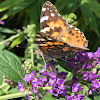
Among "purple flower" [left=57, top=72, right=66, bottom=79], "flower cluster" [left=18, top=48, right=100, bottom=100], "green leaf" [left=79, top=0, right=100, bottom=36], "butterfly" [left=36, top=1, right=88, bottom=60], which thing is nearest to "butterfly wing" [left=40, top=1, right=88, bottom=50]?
"butterfly" [left=36, top=1, right=88, bottom=60]

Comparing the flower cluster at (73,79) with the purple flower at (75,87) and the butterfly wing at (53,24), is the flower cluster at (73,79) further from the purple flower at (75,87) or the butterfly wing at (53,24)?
the butterfly wing at (53,24)

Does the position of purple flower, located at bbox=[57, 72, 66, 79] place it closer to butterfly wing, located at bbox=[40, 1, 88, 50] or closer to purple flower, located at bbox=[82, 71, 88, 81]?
purple flower, located at bbox=[82, 71, 88, 81]

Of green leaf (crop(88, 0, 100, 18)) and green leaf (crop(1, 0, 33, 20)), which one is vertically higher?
green leaf (crop(1, 0, 33, 20))

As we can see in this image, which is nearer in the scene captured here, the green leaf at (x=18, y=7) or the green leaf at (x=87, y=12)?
the green leaf at (x=87, y=12)

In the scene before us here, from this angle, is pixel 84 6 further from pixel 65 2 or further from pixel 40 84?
pixel 40 84

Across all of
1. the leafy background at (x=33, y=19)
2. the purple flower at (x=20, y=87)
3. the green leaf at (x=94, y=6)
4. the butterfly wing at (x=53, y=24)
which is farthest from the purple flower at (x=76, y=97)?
the green leaf at (x=94, y=6)

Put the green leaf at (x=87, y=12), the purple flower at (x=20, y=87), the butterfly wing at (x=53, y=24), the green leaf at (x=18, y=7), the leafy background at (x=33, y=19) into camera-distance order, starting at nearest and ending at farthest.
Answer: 1. the purple flower at (x=20, y=87)
2. the butterfly wing at (x=53, y=24)
3. the leafy background at (x=33, y=19)
4. the green leaf at (x=87, y=12)
5. the green leaf at (x=18, y=7)

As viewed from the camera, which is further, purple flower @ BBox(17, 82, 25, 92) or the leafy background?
the leafy background
